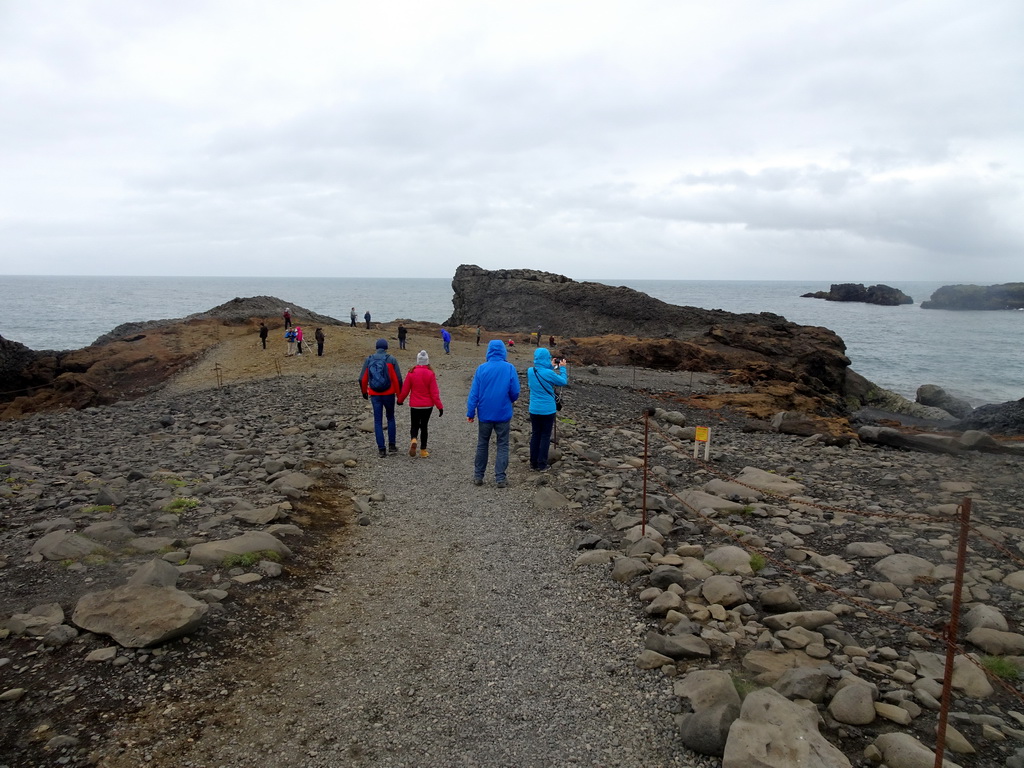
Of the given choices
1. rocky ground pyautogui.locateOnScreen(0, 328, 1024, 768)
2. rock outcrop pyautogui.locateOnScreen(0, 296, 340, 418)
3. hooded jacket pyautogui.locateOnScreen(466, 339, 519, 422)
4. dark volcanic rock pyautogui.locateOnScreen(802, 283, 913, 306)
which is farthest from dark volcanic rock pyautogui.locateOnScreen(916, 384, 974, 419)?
dark volcanic rock pyautogui.locateOnScreen(802, 283, 913, 306)

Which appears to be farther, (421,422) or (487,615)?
(421,422)

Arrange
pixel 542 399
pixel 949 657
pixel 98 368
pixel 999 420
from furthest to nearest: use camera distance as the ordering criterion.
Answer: pixel 98 368
pixel 999 420
pixel 542 399
pixel 949 657

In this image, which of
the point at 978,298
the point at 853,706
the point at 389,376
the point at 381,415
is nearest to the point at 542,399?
the point at 389,376

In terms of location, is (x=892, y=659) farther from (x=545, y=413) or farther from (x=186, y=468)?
(x=186, y=468)

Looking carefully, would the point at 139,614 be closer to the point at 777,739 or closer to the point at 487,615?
the point at 487,615

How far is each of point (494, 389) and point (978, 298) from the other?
178 m

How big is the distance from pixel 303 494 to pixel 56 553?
324cm

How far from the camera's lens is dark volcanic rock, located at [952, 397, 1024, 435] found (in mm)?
21627

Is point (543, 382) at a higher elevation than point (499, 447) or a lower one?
higher

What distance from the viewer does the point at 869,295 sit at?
15825cm

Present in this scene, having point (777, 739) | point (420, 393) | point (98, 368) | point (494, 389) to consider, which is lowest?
point (98, 368)

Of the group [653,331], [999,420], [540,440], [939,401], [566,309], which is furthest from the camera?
[566,309]

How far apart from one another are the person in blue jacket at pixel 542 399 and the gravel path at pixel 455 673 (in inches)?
104

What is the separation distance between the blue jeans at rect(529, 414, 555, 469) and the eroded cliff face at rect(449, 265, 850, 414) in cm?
1789
